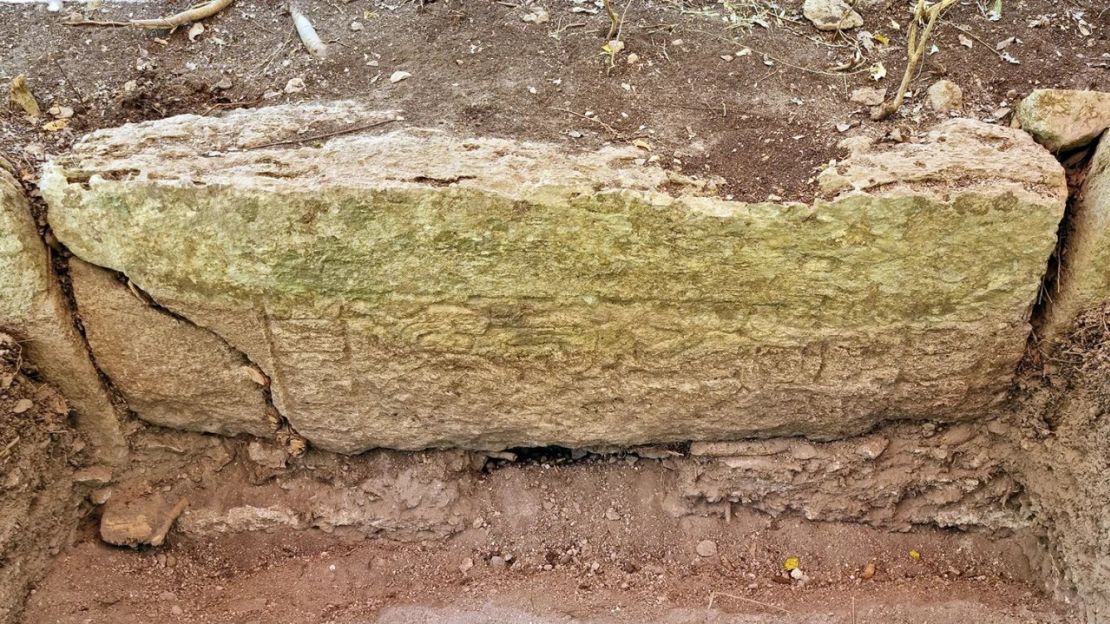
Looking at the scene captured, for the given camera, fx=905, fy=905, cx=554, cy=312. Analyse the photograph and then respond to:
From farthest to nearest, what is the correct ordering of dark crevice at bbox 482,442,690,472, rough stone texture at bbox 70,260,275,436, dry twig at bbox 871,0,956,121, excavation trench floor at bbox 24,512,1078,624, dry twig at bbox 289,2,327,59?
dark crevice at bbox 482,442,690,472 < dry twig at bbox 289,2,327,59 < excavation trench floor at bbox 24,512,1078,624 < rough stone texture at bbox 70,260,275,436 < dry twig at bbox 871,0,956,121

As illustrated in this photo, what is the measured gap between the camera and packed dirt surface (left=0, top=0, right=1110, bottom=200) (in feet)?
8.07

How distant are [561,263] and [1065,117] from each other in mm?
1360

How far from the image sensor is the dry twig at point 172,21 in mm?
2771

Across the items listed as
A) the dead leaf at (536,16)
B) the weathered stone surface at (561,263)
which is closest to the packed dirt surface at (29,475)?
the weathered stone surface at (561,263)

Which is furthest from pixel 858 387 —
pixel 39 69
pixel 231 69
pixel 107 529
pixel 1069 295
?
pixel 39 69

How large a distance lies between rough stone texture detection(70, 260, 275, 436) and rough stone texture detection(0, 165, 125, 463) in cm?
5

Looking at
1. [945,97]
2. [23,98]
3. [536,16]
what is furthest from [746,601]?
[23,98]

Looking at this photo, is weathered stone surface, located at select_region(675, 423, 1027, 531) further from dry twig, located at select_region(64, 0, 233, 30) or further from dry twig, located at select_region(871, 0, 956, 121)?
dry twig, located at select_region(64, 0, 233, 30)

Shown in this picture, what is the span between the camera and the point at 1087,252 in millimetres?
2293

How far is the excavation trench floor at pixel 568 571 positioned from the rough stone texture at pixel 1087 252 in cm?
82

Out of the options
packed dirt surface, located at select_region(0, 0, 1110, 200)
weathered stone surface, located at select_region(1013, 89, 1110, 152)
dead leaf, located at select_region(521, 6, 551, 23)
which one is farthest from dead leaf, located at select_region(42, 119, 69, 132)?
weathered stone surface, located at select_region(1013, 89, 1110, 152)

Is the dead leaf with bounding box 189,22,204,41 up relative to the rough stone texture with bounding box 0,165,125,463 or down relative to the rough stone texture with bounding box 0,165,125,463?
up

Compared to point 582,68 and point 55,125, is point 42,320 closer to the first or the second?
point 55,125

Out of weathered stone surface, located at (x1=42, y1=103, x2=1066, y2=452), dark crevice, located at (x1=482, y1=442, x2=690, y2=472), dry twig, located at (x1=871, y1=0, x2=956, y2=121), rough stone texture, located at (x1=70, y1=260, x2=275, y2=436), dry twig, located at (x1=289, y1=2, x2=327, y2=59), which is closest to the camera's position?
weathered stone surface, located at (x1=42, y1=103, x2=1066, y2=452)
